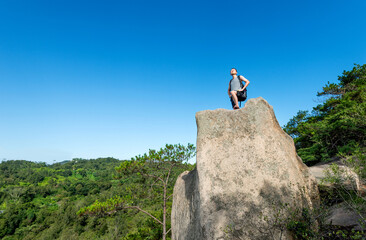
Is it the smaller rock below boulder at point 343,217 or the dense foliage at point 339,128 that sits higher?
the dense foliage at point 339,128

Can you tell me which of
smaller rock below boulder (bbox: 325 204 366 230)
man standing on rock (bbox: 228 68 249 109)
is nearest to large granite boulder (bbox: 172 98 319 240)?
smaller rock below boulder (bbox: 325 204 366 230)

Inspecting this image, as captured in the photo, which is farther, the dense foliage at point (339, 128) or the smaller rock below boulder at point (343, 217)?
the dense foliage at point (339, 128)

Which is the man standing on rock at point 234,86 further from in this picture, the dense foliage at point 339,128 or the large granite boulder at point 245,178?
the dense foliage at point 339,128

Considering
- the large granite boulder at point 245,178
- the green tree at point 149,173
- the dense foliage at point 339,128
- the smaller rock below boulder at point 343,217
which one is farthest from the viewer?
the green tree at point 149,173

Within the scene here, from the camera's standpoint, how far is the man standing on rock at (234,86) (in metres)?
6.71

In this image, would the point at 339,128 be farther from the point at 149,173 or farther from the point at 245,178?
the point at 149,173

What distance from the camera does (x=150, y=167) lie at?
12.5 meters

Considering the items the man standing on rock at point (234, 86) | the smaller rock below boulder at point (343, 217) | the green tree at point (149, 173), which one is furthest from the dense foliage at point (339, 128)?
the green tree at point (149, 173)

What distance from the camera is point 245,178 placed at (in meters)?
4.95

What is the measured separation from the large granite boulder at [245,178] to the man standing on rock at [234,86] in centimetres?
77

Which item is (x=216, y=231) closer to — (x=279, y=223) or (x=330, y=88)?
(x=279, y=223)

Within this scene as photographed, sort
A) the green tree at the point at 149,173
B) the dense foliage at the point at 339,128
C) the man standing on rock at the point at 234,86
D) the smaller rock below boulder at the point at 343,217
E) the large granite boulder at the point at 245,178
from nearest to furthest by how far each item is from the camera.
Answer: the smaller rock below boulder at the point at 343,217, the large granite boulder at the point at 245,178, the man standing on rock at the point at 234,86, the dense foliage at the point at 339,128, the green tree at the point at 149,173

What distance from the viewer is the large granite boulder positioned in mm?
4441

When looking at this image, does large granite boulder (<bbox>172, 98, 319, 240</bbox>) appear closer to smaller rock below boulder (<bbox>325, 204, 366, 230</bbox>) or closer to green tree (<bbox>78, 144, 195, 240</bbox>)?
smaller rock below boulder (<bbox>325, 204, 366, 230</bbox>)
